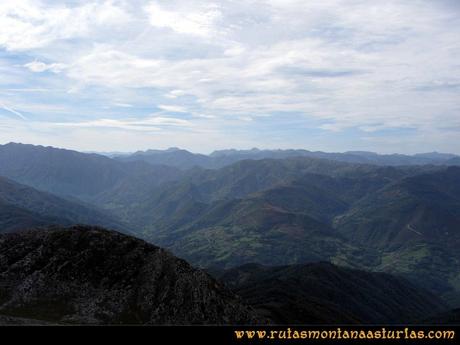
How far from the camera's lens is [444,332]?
12.2m

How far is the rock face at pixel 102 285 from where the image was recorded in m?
107

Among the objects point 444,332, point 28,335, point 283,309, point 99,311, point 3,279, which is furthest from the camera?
point 283,309

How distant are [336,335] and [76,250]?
130069 millimetres

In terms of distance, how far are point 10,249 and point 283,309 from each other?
382ft

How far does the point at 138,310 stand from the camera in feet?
360

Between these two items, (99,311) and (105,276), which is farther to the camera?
(105,276)

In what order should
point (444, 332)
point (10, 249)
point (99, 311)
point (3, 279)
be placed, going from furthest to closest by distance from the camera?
1. point (10, 249)
2. point (3, 279)
3. point (99, 311)
4. point (444, 332)

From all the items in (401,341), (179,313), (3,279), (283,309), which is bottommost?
(283,309)

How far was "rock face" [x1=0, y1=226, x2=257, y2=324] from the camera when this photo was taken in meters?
107

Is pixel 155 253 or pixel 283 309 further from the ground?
pixel 155 253

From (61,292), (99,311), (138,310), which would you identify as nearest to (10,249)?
(61,292)

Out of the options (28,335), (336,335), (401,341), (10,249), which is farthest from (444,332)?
(10,249)

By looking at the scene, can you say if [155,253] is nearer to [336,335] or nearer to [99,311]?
[99,311]

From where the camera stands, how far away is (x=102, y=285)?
117938 millimetres
